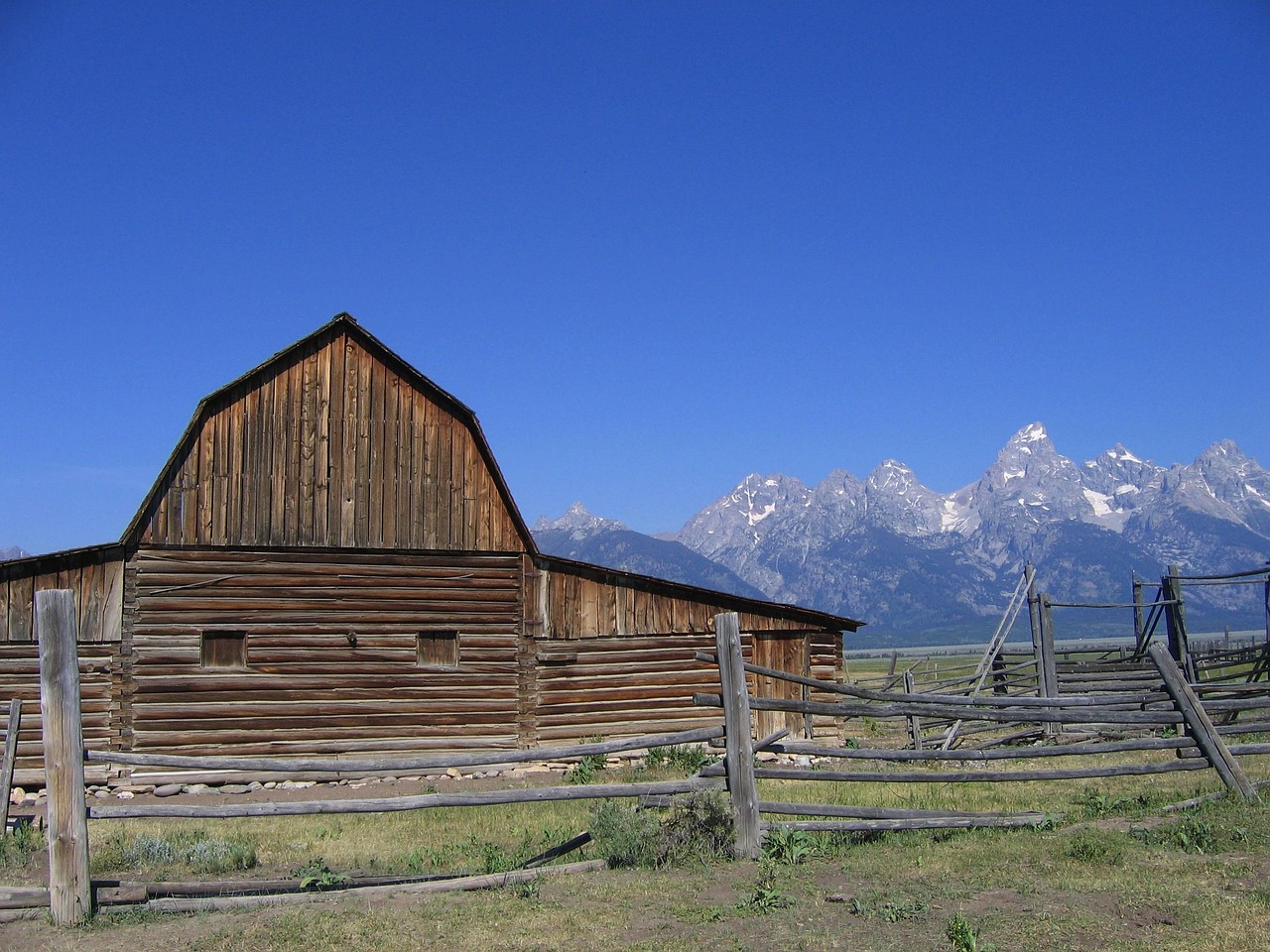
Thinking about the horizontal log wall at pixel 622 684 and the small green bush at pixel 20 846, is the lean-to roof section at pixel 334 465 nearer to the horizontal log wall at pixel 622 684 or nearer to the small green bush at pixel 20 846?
the horizontal log wall at pixel 622 684

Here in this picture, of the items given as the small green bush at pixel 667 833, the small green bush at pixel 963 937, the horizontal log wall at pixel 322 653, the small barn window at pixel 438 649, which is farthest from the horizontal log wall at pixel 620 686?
the small green bush at pixel 963 937

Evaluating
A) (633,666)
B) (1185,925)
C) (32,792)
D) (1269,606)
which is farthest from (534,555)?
(1269,606)

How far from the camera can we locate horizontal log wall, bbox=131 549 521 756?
18516 mm

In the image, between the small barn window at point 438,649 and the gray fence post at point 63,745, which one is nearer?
the gray fence post at point 63,745

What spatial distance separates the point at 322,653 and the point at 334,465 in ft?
11.2

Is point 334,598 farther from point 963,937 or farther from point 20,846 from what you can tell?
point 963,937

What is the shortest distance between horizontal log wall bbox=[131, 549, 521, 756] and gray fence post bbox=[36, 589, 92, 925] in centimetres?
1015

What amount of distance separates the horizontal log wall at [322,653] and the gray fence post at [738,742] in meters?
10.5

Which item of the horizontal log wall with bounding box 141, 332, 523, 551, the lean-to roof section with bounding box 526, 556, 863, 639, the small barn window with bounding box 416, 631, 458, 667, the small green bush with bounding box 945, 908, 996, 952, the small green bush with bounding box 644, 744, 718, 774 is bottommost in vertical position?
the small green bush with bounding box 644, 744, 718, 774

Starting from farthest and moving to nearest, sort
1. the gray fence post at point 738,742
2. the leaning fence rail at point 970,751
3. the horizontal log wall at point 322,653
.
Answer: the horizontal log wall at point 322,653, the leaning fence rail at point 970,751, the gray fence post at point 738,742

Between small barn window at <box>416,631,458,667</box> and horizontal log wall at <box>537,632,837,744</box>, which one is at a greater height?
small barn window at <box>416,631,458,667</box>

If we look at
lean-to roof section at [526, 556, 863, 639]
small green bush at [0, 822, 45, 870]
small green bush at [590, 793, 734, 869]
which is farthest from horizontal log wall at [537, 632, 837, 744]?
small green bush at [590, 793, 734, 869]

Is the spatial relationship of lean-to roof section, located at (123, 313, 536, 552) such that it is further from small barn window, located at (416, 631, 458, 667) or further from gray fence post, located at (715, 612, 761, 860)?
gray fence post, located at (715, 612, 761, 860)

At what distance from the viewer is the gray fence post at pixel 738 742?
9188 millimetres
